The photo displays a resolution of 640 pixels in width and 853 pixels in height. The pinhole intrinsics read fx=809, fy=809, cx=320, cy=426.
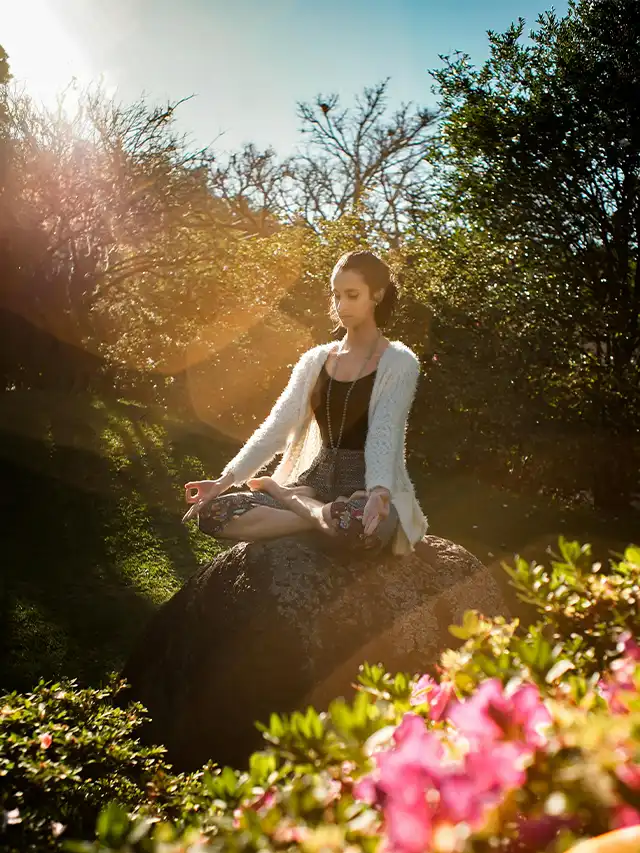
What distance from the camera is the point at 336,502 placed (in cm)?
Answer: 450

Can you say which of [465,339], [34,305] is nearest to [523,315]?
[465,339]

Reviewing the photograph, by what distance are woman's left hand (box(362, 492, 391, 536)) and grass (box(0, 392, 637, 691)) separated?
2747 mm

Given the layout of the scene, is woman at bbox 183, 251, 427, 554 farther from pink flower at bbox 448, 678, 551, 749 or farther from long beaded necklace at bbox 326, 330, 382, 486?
pink flower at bbox 448, 678, 551, 749

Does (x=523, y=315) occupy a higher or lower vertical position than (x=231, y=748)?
higher

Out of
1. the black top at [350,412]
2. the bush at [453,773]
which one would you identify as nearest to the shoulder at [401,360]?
the black top at [350,412]

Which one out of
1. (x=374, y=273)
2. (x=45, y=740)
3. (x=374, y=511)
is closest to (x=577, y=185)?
(x=374, y=273)

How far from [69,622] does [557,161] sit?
775cm

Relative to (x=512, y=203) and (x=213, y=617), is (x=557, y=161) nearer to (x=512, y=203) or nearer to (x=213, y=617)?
(x=512, y=203)

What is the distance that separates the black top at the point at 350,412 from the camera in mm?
4961

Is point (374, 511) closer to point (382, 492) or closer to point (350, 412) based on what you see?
point (382, 492)

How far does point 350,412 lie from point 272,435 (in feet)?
1.66

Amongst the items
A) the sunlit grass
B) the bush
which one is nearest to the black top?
the sunlit grass

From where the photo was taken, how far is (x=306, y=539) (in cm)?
465

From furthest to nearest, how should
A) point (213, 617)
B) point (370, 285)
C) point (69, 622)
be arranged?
1. point (69, 622)
2. point (370, 285)
3. point (213, 617)
